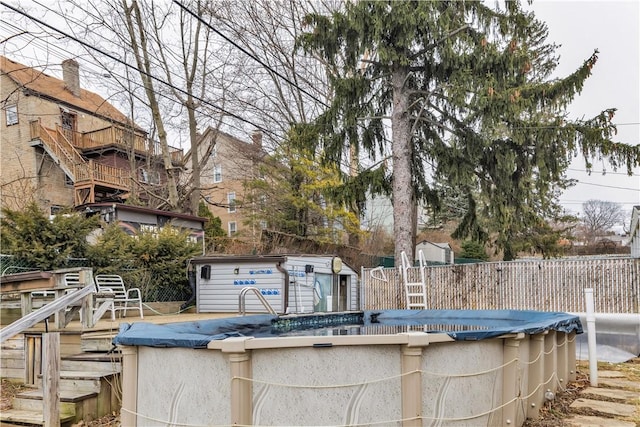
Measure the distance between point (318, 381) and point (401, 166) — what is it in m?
10.1

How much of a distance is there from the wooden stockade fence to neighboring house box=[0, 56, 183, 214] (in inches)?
409

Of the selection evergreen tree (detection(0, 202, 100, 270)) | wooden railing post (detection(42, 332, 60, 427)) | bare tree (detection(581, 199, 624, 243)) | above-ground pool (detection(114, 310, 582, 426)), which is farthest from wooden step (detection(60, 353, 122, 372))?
bare tree (detection(581, 199, 624, 243))

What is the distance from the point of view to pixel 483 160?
487 inches

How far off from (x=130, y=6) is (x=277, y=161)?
22.8 ft

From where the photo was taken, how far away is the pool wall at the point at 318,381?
9.43 feet

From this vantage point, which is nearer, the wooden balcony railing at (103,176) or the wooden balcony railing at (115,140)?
the wooden balcony railing at (103,176)

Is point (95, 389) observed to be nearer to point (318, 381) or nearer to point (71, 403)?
point (71, 403)

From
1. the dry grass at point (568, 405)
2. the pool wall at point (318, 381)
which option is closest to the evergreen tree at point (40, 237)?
the pool wall at point (318, 381)

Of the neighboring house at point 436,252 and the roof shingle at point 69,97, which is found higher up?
the roof shingle at point 69,97

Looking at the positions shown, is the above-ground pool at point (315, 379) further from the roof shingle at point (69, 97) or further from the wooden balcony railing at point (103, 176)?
the roof shingle at point (69, 97)

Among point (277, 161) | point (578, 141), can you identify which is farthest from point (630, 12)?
point (277, 161)

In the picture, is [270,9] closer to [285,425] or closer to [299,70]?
[299,70]

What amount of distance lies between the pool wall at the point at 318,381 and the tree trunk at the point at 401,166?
9.17 metres

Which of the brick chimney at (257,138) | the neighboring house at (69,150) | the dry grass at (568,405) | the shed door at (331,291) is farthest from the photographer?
the brick chimney at (257,138)
